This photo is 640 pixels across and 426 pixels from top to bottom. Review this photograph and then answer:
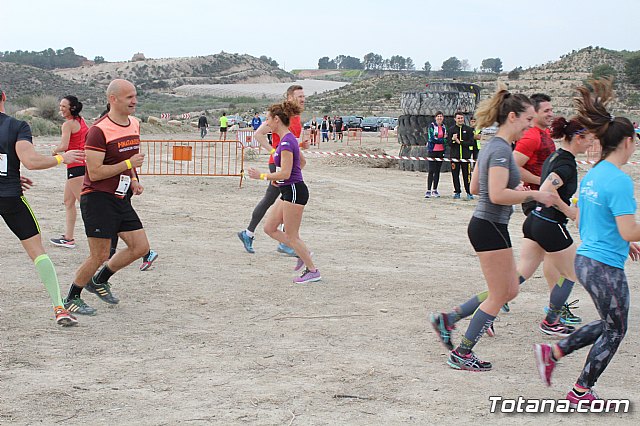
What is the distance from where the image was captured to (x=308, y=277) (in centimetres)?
844

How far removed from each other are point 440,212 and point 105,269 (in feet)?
27.6

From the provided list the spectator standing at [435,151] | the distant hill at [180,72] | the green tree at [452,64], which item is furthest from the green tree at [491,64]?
the spectator standing at [435,151]

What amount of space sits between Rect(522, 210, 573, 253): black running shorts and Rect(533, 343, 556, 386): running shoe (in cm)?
126

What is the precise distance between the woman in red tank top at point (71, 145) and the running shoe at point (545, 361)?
588 centimetres

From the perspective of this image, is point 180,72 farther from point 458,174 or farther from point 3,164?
point 3,164

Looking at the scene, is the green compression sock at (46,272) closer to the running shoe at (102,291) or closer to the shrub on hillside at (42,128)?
the running shoe at (102,291)

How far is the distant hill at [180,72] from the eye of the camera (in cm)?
12719

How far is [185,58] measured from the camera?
150 meters

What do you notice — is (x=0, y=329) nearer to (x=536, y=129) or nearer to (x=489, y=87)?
(x=536, y=129)

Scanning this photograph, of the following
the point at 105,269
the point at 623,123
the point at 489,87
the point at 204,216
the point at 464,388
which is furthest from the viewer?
the point at 489,87

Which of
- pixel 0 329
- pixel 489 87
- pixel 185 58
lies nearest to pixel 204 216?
pixel 0 329

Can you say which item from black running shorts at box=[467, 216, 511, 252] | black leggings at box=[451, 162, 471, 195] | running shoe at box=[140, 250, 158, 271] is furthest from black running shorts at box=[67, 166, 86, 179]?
black leggings at box=[451, 162, 471, 195]

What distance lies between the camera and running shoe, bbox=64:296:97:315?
6.92 m

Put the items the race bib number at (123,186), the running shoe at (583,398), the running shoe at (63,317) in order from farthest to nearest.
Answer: the race bib number at (123,186)
the running shoe at (63,317)
the running shoe at (583,398)
